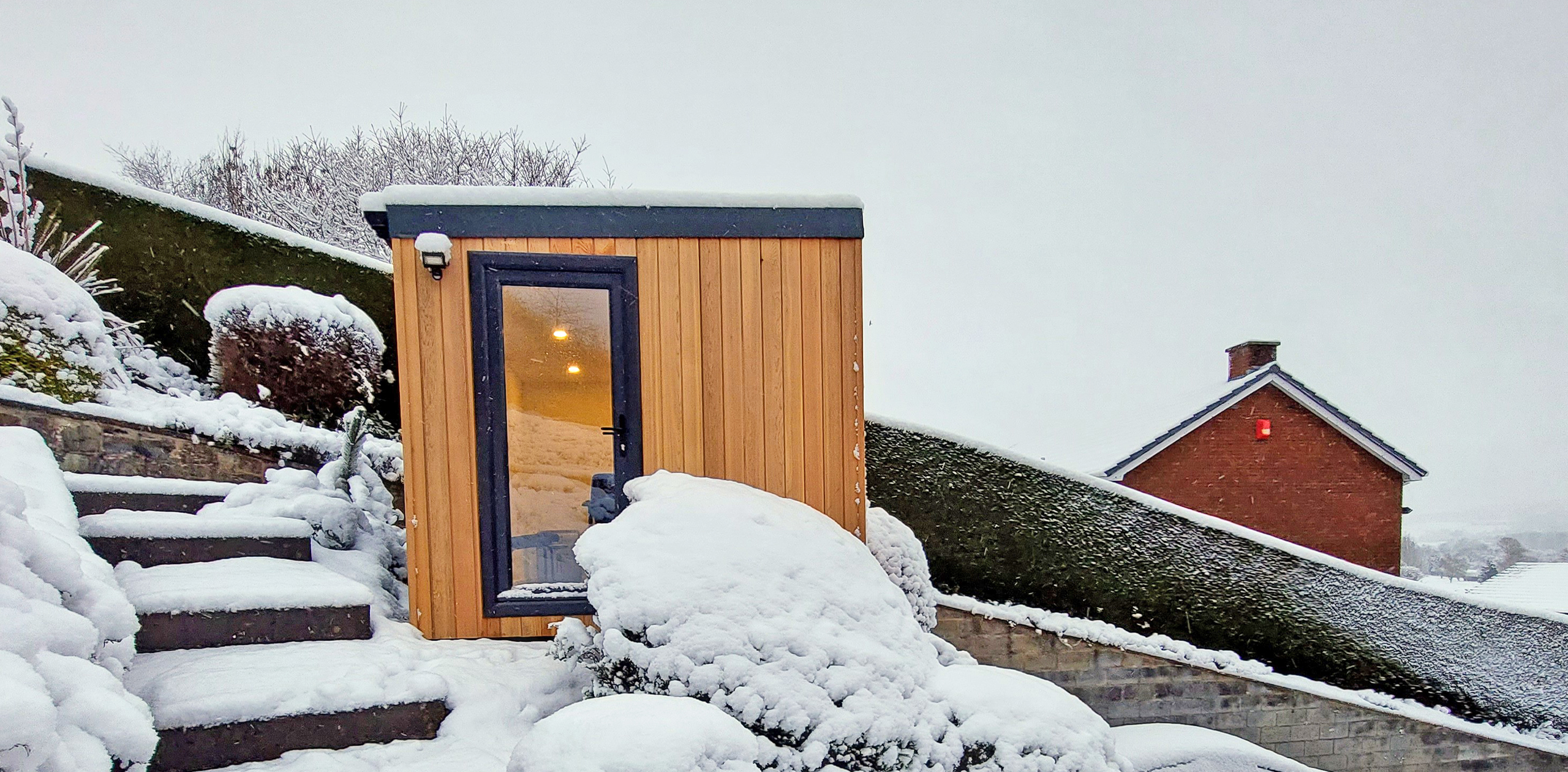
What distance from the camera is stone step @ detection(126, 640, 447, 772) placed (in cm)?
192

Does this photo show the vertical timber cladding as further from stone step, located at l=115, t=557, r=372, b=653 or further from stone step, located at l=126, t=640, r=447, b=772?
stone step, located at l=126, t=640, r=447, b=772

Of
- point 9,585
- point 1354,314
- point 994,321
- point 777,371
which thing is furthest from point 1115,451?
point 1354,314

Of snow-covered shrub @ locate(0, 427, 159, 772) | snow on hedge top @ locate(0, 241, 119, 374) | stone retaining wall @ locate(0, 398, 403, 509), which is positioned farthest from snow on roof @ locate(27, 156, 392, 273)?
snow-covered shrub @ locate(0, 427, 159, 772)

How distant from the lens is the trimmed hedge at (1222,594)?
17.5 feet

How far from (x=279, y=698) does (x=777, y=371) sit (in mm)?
2164

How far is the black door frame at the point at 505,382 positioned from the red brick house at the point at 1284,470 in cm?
808

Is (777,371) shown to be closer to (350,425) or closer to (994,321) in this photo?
(350,425)

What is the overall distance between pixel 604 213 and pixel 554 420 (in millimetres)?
1006

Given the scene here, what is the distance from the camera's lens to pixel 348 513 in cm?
315

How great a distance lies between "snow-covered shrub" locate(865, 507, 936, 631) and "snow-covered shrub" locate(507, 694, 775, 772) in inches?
71.1

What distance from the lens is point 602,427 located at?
10.2ft

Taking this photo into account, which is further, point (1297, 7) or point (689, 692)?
point (1297, 7)

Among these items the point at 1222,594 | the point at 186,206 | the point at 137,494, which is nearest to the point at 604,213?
the point at 137,494

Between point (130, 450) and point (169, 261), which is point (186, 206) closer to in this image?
point (169, 261)
